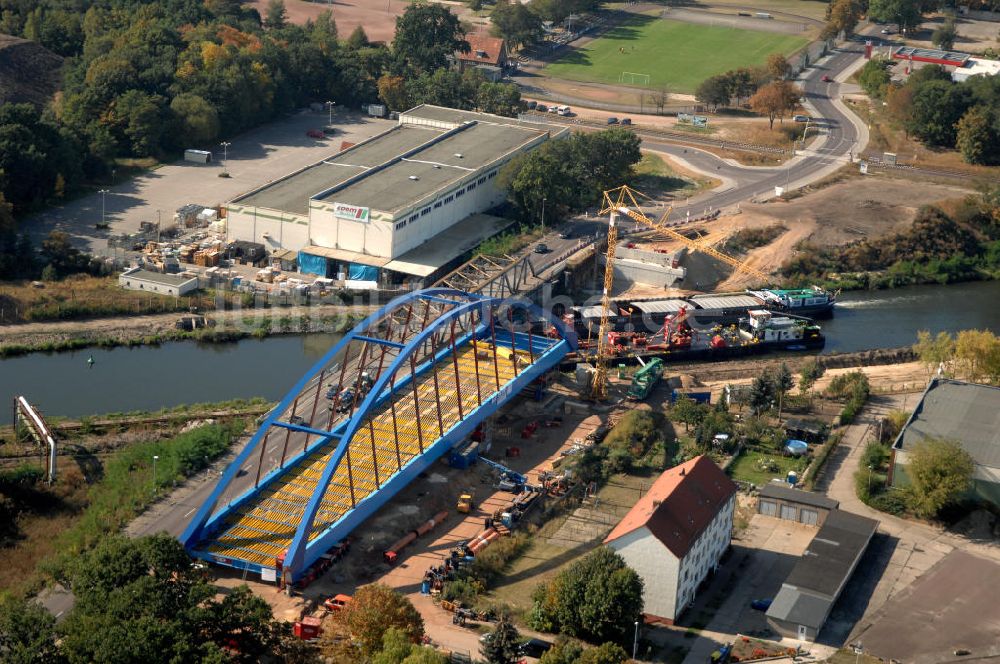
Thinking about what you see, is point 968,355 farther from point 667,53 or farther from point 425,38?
point 667,53

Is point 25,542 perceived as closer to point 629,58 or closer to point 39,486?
point 39,486

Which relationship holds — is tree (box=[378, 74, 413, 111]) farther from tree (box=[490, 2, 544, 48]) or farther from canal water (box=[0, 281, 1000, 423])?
canal water (box=[0, 281, 1000, 423])

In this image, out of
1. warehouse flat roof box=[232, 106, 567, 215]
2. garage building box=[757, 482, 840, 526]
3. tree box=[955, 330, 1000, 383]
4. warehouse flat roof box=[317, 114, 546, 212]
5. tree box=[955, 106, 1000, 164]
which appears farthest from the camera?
tree box=[955, 106, 1000, 164]

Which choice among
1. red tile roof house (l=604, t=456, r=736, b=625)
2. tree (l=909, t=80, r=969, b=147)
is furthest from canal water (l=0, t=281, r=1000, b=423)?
tree (l=909, t=80, r=969, b=147)

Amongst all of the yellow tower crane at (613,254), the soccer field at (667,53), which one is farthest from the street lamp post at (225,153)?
the soccer field at (667,53)

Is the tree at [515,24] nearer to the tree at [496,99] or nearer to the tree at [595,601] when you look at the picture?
the tree at [496,99]

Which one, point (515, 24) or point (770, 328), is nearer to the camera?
point (770, 328)

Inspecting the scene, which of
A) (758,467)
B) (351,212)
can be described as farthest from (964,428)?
(351,212)
